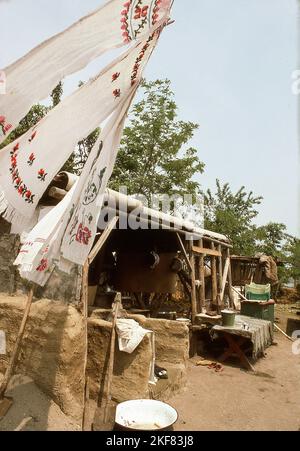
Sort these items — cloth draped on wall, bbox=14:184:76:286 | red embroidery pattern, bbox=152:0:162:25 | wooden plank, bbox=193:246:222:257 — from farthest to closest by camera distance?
1. wooden plank, bbox=193:246:222:257
2. cloth draped on wall, bbox=14:184:76:286
3. red embroidery pattern, bbox=152:0:162:25

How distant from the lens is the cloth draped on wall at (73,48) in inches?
109

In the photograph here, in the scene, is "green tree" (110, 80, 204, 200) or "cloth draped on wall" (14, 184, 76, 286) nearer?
"cloth draped on wall" (14, 184, 76, 286)

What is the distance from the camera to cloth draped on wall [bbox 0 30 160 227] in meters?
2.83

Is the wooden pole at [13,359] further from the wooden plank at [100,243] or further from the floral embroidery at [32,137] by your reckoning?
the floral embroidery at [32,137]

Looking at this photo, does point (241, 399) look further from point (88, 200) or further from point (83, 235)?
point (88, 200)

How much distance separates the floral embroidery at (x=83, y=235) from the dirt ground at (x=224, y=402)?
2.50m

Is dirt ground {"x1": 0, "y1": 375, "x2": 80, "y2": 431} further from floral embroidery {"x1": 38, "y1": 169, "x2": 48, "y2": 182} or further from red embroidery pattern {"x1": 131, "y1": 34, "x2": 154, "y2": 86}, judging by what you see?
red embroidery pattern {"x1": 131, "y1": 34, "x2": 154, "y2": 86}

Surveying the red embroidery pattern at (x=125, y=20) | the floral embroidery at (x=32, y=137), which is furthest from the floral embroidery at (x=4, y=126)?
the red embroidery pattern at (x=125, y=20)

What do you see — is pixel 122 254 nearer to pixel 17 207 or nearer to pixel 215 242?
pixel 215 242

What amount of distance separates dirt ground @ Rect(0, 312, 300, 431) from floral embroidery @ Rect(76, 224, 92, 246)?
8.20ft

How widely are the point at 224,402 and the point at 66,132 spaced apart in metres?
5.59

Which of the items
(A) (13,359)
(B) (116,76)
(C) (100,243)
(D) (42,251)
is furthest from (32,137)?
(A) (13,359)

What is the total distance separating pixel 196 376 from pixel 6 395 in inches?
175

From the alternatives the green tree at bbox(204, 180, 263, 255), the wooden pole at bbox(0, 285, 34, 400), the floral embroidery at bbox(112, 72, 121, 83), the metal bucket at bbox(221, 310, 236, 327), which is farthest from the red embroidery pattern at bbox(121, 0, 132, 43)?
the green tree at bbox(204, 180, 263, 255)
